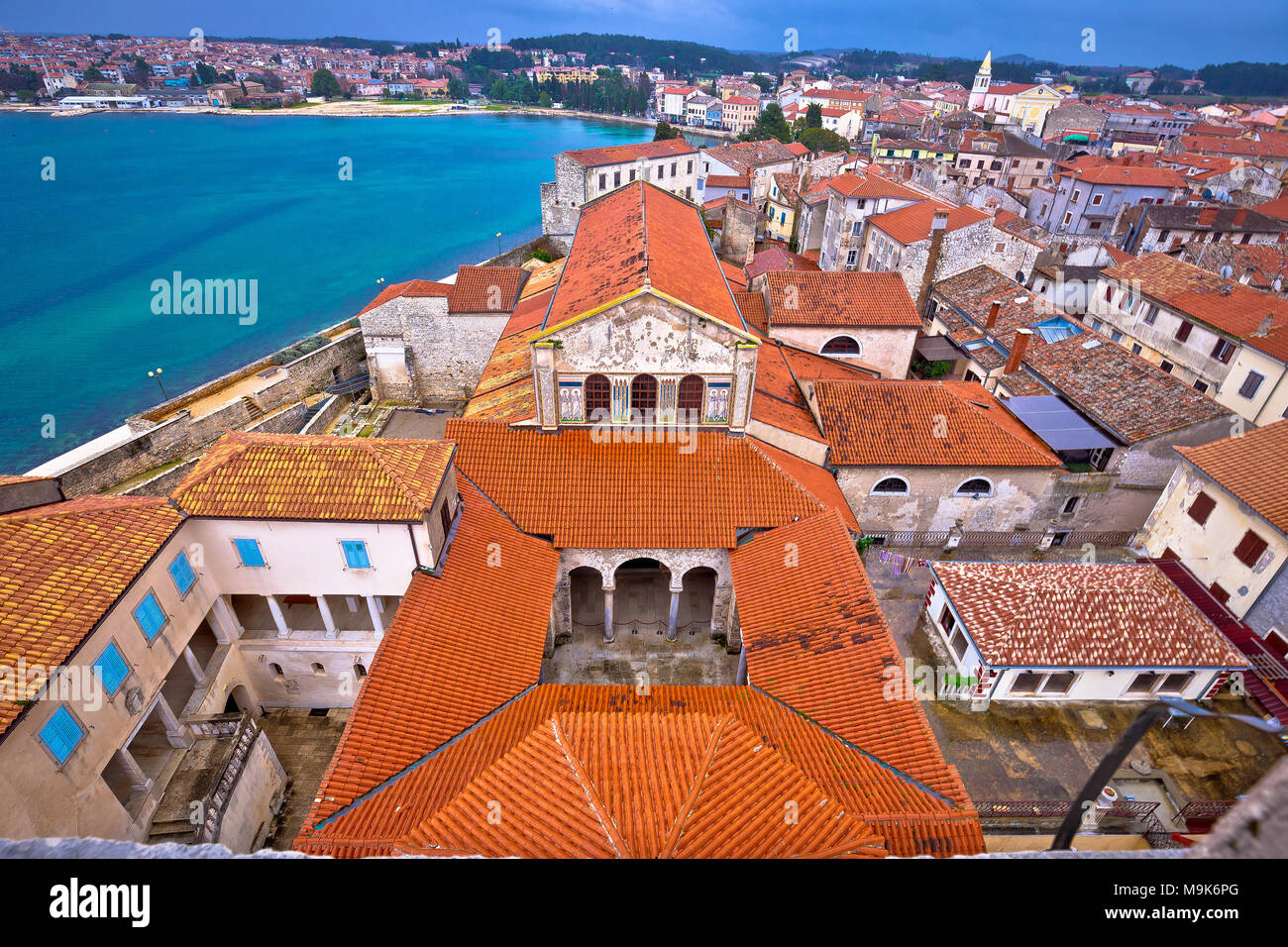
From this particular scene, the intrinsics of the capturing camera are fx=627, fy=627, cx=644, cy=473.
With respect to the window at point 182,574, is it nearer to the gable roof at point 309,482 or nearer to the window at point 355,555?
the gable roof at point 309,482

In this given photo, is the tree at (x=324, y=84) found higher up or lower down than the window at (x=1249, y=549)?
higher up

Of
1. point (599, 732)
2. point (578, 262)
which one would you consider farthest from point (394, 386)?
point (599, 732)

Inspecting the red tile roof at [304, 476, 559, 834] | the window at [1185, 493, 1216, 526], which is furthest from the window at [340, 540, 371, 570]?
the window at [1185, 493, 1216, 526]

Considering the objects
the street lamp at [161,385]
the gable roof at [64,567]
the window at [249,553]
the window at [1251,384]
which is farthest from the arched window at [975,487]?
the street lamp at [161,385]

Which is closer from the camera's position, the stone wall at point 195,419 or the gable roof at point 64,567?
the gable roof at point 64,567

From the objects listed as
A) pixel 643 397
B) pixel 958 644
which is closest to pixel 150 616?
Result: pixel 643 397

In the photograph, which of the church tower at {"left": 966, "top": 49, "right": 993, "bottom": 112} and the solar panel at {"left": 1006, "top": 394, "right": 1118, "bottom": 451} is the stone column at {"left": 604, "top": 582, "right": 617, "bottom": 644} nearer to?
the solar panel at {"left": 1006, "top": 394, "right": 1118, "bottom": 451}

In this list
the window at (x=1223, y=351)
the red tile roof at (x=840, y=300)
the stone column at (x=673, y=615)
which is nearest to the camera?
the stone column at (x=673, y=615)

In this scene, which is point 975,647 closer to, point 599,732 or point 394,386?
point 599,732
